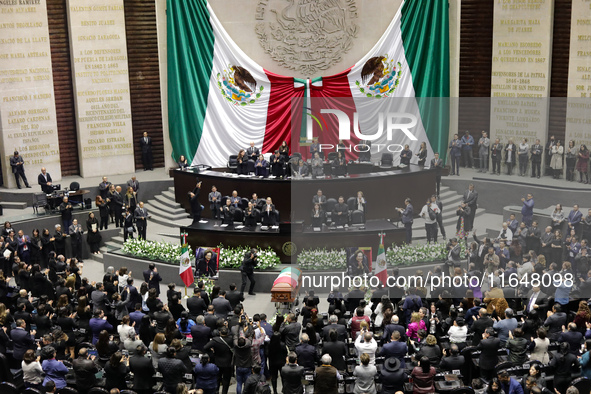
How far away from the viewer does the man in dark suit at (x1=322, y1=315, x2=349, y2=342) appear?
16234 mm

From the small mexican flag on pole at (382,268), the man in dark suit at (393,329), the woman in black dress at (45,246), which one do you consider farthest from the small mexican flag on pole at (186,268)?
the man in dark suit at (393,329)

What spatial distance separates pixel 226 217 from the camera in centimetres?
2523

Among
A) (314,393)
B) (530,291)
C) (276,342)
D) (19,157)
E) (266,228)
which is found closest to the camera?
(314,393)

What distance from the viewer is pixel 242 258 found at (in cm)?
2369

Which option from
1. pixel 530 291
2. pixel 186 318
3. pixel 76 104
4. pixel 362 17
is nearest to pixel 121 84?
pixel 76 104

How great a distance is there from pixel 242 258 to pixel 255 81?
9826 mm

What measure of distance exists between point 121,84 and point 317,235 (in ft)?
50.8

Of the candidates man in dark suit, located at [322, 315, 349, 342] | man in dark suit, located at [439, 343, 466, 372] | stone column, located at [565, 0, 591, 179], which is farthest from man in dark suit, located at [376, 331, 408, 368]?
stone column, located at [565, 0, 591, 179]

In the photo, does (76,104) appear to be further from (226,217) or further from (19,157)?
(226,217)

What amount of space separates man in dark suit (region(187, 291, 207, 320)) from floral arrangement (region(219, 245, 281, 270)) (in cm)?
511

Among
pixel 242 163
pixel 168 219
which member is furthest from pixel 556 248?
pixel 168 219

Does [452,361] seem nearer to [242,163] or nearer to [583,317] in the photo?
[583,317]

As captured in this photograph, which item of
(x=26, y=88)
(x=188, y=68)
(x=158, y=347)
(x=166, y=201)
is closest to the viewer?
(x=158, y=347)

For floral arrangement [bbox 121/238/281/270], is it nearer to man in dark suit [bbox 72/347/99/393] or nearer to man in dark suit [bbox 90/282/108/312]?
man in dark suit [bbox 90/282/108/312]
